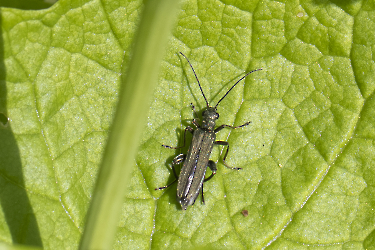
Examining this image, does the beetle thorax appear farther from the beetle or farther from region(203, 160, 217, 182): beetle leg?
region(203, 160, 217, 182): beetle leg

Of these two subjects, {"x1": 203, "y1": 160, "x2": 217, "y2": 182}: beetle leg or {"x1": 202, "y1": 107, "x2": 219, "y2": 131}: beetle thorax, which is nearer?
{"x1": 203, "y1": 160, "x2": 217, "y2": 182}: beetle leg

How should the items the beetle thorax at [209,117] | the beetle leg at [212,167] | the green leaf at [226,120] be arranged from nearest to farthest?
the green leaf at [226,120] → the beetle leg at [212,167] → the beetle thorax at [209,117]

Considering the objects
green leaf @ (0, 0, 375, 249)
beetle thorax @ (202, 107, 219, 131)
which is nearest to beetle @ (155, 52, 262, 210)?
beetle thorax @ (202, 107, 219, 131)

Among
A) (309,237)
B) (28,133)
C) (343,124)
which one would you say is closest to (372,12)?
(343,124)

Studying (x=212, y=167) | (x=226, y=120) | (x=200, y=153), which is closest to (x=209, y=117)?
(x=226, y=120)

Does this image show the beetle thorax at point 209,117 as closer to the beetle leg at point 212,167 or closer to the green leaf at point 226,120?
the green leaf at point 226,120

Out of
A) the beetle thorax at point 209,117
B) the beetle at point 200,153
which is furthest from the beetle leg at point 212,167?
the beetle thorax at point 209,117
